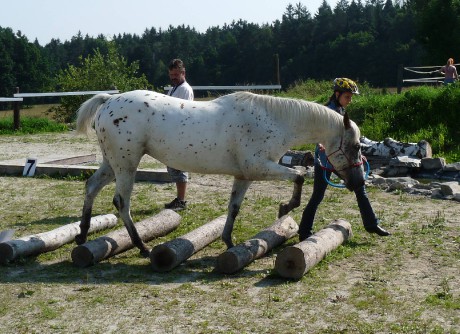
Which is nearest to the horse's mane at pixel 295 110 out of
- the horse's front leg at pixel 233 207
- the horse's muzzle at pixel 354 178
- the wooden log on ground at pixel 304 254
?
the horse's muzzle at pixel 354 178

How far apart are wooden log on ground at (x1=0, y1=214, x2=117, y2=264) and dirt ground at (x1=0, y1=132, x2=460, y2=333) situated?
0.69 feet

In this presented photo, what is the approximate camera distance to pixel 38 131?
22.3 meters

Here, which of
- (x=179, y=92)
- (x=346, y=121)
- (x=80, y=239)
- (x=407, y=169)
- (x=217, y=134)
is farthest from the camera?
(x=407, y=169)

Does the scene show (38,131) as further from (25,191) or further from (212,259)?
A: (212,259)

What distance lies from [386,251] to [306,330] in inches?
102

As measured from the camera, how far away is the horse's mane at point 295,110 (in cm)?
716

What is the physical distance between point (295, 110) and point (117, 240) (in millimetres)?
2375

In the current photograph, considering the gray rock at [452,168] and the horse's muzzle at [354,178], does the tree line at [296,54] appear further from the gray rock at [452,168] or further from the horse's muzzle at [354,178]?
the horse's muzzle at [354,178]

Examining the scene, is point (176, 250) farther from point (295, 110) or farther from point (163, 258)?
point (295, 110)

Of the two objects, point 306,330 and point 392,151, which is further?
point 392,151

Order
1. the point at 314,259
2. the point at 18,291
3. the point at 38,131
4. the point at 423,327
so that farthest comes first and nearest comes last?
the point at 38,131
the point at 314,259
the point at 18,291
the point at 423,327

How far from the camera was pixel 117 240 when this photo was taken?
724 centimetres

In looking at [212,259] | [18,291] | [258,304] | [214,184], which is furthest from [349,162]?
[214,184]

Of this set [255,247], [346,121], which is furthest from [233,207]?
[346,121]
